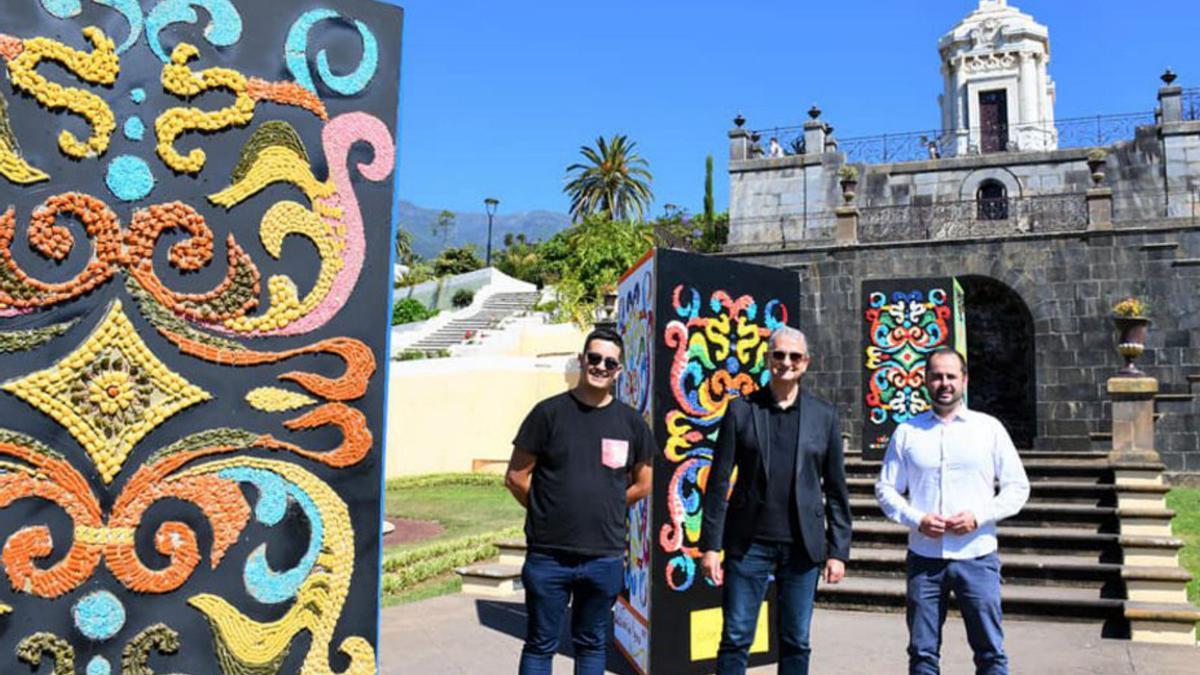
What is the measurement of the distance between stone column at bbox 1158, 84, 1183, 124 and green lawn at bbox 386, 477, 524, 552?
55.8ft

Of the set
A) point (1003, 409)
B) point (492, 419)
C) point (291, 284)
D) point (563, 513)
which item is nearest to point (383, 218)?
point (291, 284)

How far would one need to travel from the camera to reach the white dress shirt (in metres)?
3.68

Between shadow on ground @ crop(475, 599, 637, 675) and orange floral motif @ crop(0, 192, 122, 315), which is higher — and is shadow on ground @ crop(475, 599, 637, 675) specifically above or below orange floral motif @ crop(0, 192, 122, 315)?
below

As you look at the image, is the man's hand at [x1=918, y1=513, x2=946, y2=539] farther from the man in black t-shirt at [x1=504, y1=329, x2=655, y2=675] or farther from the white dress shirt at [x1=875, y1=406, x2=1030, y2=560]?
the man in black t-shirt at [x1=504, y1=329, x2=655, y2=675]

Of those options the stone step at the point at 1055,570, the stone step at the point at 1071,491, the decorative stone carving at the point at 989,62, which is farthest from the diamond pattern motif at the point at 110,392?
the decorative stone carving at the point at 989,62

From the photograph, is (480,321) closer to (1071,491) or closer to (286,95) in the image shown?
(1071,491)

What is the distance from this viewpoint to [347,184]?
10.4 ft

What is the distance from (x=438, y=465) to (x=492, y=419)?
1.44 m

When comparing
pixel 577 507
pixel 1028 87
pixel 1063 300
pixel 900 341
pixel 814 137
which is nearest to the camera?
pixel 577 507

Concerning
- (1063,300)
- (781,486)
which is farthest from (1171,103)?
(781,486)

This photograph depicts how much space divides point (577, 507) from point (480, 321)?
27.7 m

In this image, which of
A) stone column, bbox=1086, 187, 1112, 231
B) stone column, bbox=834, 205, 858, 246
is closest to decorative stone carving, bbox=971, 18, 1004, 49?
stone column, bbox=1086, 187, 1112, 231

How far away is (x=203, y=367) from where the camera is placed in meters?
2.93

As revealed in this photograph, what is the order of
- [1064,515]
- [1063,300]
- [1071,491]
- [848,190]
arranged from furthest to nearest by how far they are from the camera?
[848,190], [1063,300], [1071,491], [1064,515]
